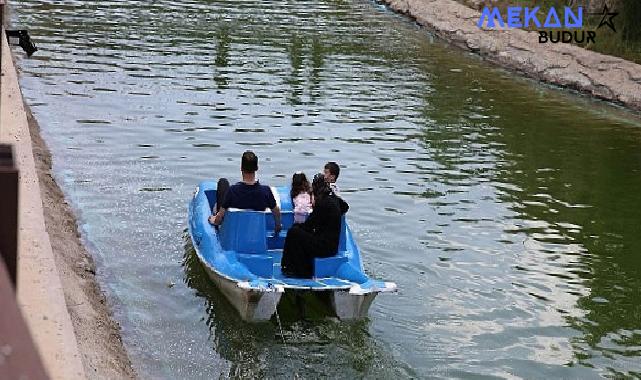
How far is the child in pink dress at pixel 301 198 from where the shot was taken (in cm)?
1046

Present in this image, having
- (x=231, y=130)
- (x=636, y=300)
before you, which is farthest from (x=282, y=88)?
(x=636, y=300)

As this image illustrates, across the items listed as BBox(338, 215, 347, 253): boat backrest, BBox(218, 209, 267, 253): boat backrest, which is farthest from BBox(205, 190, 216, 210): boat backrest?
BBox(338, 215, 347, 253): boat backrest

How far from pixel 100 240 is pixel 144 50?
14.4 metres

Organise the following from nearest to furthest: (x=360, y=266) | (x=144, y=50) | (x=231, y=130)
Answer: (x=360, y=266) → (x=231, y=130) → (x=144, y=50)

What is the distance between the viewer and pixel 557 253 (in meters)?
12.4

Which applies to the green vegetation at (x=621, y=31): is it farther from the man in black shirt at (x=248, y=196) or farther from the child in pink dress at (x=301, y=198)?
the man in black shirt at (x=248, y=196)

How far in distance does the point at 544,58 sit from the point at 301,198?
18.0m

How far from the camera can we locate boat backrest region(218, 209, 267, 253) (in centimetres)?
1001

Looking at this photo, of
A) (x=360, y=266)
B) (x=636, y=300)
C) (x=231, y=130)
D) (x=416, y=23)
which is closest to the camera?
(x=360, y=266)

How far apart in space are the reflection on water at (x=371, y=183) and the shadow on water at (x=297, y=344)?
3 centimetres

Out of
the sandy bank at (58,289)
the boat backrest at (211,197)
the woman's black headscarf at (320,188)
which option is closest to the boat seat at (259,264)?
the woman's black headscarf at (320,188)

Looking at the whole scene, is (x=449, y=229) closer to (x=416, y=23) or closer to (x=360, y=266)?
(x=360, y=266)

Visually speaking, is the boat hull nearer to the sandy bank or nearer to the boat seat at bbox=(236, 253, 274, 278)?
the boat seat at bbox=(236, 253, 274, 278)

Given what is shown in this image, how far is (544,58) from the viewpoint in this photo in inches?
1061
